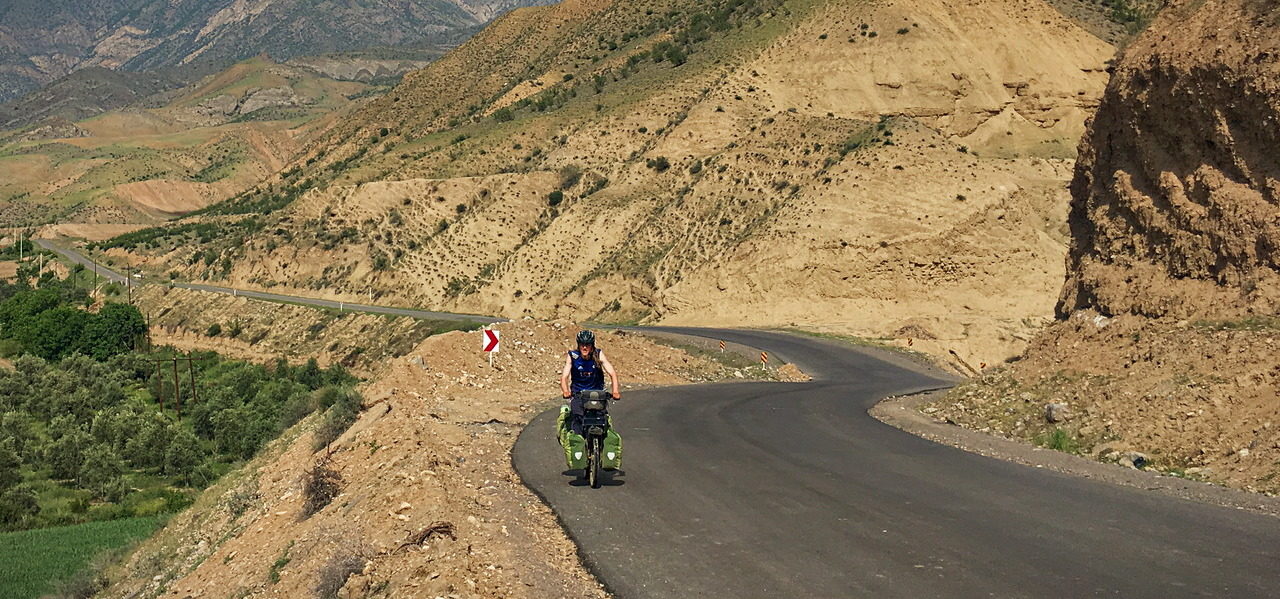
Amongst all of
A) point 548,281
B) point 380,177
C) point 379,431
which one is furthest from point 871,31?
point 379,431

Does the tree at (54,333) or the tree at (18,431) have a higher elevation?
the tree at (54,333)

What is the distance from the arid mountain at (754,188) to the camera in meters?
59.3

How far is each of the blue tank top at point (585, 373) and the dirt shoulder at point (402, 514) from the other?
1.37 metres

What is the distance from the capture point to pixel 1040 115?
245 ft

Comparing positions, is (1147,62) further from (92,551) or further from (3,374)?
(3,374)

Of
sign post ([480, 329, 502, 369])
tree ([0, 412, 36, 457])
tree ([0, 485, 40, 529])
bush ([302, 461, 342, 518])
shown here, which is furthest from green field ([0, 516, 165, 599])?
tree ([0, 412, 36, 457])

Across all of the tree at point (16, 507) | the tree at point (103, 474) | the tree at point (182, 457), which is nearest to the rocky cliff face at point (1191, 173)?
the tree at point (16, 507)

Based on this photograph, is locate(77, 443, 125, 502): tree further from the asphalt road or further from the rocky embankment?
the asphalt road

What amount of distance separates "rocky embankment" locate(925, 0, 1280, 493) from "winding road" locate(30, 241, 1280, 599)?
195 cm

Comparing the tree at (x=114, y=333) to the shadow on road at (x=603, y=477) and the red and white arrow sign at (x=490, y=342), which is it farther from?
the shadow on road at (x=603, y=477)

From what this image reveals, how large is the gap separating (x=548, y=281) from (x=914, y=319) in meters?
22.1

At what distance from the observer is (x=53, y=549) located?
29984 millimetres

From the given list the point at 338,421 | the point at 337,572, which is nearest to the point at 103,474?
the point at 338,421

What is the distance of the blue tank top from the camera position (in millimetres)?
13250
